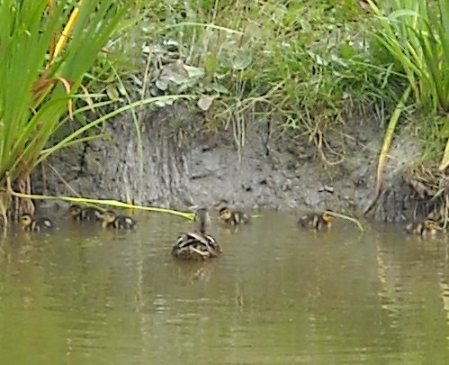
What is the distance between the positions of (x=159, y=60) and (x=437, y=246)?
2055 millimetres

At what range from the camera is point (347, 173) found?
702 cm

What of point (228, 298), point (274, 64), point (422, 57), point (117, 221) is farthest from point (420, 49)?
point (228, 298)

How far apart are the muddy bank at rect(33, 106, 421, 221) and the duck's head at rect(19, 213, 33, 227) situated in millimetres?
662

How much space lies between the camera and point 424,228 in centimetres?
623

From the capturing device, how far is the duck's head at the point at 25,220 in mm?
6048

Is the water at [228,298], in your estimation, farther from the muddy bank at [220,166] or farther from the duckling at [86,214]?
the muddy bank at [220,166]

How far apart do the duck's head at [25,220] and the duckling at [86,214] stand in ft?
0.95

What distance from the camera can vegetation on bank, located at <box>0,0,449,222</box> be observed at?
6355mm

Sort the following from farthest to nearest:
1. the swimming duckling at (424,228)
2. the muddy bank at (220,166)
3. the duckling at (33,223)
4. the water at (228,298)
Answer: the muddy bank at (220,166), the swimming duckling at (424,228), the duckling at (33,223), the water at (228,298)

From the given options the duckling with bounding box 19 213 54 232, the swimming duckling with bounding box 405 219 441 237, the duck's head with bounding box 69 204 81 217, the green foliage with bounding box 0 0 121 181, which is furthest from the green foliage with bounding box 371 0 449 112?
the duckling with bounding box 19 213 54 232

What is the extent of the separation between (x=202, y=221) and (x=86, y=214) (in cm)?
63

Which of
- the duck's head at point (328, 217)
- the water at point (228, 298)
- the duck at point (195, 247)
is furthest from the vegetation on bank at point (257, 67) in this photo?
the duck at point (195, 247)

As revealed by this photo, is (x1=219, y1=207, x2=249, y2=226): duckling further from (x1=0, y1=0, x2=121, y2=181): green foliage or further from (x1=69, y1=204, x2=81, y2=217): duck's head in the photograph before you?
(x1=0, y1=0, x2=121, y2=181): green foliage

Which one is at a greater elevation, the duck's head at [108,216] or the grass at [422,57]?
the grass at [422,57]
